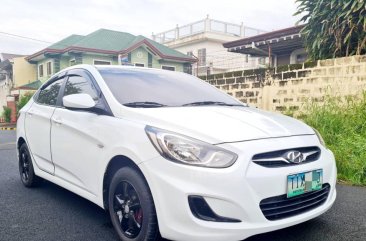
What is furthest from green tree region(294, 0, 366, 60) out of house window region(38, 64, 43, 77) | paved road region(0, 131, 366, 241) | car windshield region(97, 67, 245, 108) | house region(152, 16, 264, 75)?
house window region(38, 64, 43, 77)

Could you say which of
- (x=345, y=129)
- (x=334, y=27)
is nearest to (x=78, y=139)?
(x=345, y=129)

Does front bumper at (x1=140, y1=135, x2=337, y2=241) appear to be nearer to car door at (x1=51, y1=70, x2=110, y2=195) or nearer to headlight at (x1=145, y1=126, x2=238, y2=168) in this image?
headlight at (x1=145, y1=126, x2=238, y2=168)

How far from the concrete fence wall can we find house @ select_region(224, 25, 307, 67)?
4.35 m

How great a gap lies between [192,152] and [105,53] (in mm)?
21204

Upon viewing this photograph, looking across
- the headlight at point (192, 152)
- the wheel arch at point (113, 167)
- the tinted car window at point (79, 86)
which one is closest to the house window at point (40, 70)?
A: the tinted car window at point (79, 86)

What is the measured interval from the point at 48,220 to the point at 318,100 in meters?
5.31

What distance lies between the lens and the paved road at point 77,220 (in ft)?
8.79

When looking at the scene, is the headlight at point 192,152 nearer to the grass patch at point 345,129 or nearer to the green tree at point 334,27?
the grass patch at point 345,129

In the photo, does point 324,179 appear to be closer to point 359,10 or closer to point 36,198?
point 36,198

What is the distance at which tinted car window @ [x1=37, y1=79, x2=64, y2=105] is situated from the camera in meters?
3.78

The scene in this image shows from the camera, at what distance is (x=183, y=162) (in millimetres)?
2082

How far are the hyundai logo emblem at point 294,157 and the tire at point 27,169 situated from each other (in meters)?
3.14

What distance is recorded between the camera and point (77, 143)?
117 inches

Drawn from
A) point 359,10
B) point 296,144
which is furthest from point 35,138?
point 359,10
